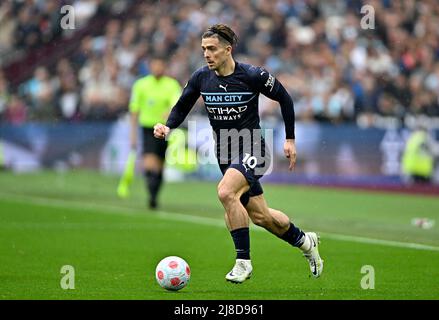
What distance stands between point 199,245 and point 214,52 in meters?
3.73

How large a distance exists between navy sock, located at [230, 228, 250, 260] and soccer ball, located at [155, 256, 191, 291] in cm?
60

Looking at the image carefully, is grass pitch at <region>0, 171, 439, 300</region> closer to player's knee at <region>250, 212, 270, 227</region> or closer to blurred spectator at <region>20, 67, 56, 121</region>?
player's knee at <region>250, 212, 270, 227</region>

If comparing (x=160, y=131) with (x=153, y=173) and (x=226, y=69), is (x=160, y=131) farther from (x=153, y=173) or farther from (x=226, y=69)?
(x=153, y=173)

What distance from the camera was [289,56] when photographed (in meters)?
26.1

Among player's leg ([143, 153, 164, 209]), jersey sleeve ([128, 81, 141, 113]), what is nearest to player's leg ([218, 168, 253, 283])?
player's leg ([143, 153, 164, 209])

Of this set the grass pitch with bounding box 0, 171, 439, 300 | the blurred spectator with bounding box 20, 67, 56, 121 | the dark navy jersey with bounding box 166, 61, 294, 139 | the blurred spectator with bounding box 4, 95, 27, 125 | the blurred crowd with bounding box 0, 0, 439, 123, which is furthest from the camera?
the blurred spectator with bounding box 4, 95, 27, 125

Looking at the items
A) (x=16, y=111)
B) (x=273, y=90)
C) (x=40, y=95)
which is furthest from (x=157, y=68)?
(x=16, y=111)

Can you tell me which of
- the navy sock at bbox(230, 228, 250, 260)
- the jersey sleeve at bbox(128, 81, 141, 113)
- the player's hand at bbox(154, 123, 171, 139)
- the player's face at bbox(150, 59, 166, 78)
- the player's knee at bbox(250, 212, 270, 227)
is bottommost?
the navy sock at bbox(230, 228, 250, 260)

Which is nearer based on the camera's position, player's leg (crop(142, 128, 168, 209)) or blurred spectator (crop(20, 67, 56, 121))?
player's leg (crop(142, 128, 168, 209))

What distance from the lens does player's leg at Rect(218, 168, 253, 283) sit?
30.4 ft

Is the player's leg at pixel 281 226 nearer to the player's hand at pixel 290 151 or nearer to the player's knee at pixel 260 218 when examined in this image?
the player's knee at pixel 260 218

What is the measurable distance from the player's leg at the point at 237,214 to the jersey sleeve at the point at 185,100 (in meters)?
0.75

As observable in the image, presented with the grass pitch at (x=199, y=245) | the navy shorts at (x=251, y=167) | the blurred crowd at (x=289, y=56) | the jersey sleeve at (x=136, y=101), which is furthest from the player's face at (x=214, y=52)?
the blurred crowd at (x=289, y=56)
